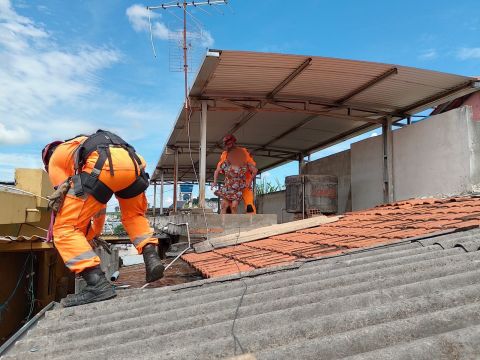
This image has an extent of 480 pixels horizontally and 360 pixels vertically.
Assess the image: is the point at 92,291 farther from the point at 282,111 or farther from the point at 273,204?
the point at 273,204

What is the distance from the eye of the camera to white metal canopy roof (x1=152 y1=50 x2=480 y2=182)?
734cm

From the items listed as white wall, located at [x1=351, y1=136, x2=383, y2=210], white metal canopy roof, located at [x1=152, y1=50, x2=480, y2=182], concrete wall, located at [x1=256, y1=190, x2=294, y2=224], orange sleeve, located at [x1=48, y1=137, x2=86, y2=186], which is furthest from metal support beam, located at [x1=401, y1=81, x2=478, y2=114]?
orange sleeve, located at [x1=48, y1=137, x2=86, y2=186]

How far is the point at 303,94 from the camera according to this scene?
9016 mm

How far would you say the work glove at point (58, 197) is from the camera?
10.4 feet

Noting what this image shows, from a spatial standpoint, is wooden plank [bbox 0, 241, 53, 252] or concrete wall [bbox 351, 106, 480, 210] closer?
wooden plank [bbox 0, 241, 53, 252]

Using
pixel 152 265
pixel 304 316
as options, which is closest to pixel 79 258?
pixel 152 265

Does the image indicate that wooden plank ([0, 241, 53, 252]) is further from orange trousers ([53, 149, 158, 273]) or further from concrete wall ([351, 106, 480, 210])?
concrete wall ([351, 106, 480, 210])

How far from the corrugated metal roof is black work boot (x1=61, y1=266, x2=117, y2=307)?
142mm

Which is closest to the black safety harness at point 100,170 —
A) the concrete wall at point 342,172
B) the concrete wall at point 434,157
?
the concrete wall at point 434,157

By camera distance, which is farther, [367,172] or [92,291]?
[367,172]

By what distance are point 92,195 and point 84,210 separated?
0.40 ft

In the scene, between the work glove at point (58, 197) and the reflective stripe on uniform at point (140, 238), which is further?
the reflective stripe on uniform at point (140, 238)

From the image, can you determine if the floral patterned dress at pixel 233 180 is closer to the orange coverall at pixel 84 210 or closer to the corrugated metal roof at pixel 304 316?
the orange coverall at pixel 84 210

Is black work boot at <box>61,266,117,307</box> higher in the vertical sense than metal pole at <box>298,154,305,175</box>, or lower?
lower
